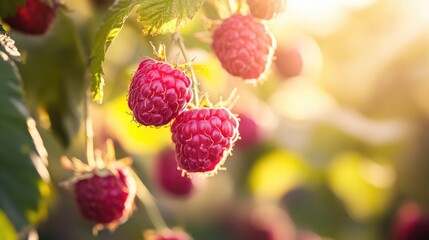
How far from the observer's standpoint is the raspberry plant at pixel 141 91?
1266 millimetres

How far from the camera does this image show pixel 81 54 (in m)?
1.68

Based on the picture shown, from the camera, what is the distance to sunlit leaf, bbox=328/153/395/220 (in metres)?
3.58

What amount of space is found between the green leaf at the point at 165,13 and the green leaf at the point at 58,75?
0.44 meters

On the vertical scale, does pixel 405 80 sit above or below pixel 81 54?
below

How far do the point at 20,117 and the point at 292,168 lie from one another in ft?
7.07

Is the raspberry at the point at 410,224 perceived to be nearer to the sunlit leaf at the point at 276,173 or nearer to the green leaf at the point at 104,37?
the sunlit leaf at the point at 276,173

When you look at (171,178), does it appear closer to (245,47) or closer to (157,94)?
(245,47)

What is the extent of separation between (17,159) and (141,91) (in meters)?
0.25

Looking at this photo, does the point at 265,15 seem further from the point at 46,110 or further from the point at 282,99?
the point at 282,99

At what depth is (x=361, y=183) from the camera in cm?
373

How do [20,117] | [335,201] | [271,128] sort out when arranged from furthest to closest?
[335,201] → [271,128] → [20,117]

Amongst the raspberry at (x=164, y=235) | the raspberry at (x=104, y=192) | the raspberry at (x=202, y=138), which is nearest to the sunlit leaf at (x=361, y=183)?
the raspberry at (x=164, y=235)

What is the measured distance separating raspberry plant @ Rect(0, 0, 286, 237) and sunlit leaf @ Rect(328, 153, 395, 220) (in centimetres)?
190

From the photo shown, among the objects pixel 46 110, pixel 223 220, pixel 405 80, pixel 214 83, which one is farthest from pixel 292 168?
pixel 46 110
